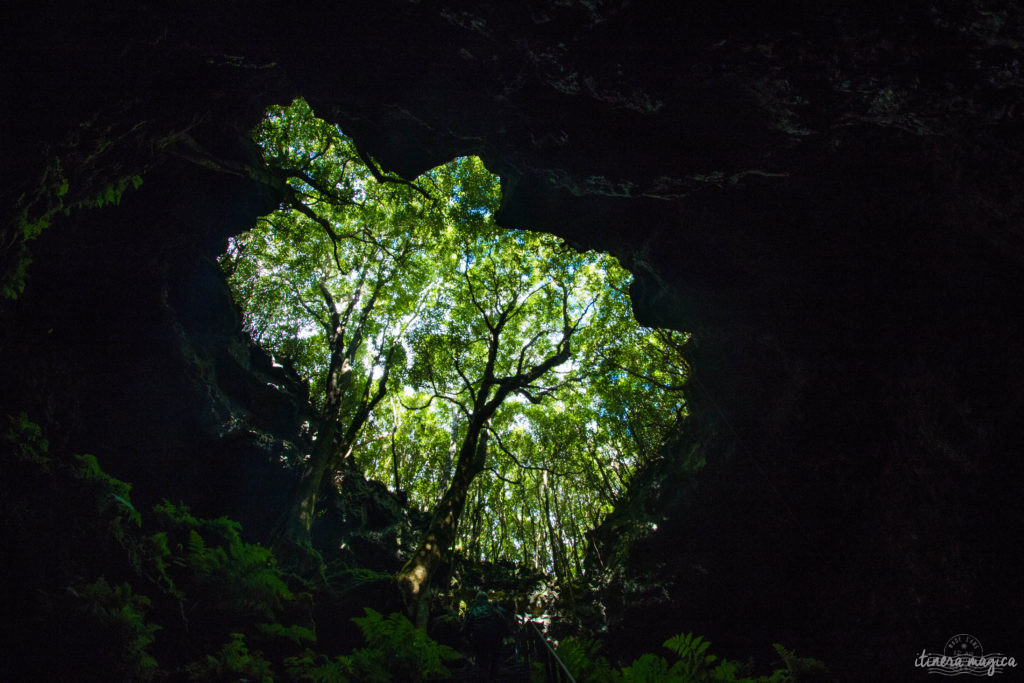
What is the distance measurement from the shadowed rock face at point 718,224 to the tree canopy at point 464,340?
3238mm

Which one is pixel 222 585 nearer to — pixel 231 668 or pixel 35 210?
pixel 231 668

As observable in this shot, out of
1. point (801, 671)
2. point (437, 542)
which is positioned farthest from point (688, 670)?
point (437, 542)

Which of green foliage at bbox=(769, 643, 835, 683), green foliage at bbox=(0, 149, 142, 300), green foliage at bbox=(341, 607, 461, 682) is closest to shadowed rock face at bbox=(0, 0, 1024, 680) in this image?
green foliage at bbox=(0, 149, 142, 300)

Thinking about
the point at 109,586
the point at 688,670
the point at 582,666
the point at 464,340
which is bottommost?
the point at 582,666

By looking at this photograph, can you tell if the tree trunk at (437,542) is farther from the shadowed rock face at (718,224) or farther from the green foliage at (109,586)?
the shadowed rock face at (718,224)

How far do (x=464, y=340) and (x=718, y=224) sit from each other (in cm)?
1113

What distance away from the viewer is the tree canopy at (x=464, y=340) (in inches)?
418

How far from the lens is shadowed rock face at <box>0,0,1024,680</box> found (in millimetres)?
3344

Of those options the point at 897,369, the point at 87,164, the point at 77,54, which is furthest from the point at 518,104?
the point at 897,369

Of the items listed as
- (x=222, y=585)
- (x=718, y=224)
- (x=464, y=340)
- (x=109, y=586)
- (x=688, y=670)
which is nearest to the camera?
(x=109, y=586)

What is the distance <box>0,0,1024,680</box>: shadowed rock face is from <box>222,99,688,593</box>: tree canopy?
3238mm

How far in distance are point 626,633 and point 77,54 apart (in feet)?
33.6

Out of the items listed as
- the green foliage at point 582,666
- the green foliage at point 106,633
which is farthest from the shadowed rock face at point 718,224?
the green foliage at point 106,633

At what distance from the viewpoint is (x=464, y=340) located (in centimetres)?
1517
